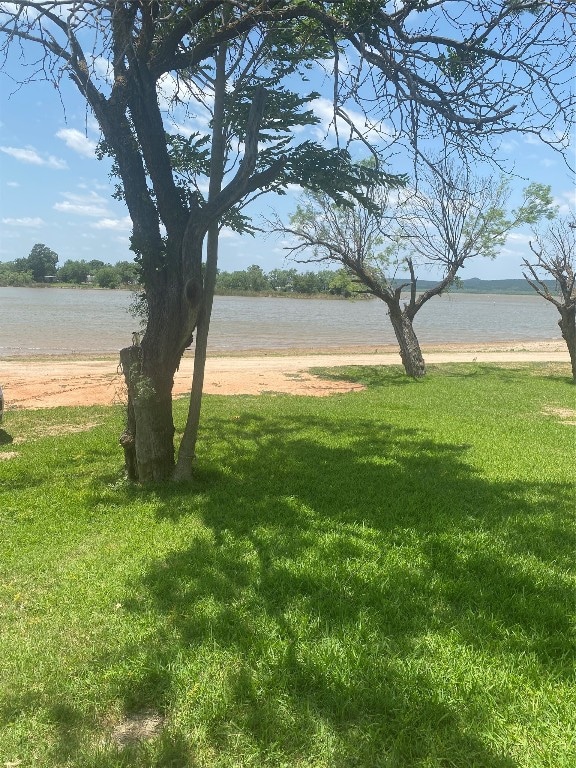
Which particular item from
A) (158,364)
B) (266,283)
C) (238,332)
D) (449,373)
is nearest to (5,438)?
(158,364)

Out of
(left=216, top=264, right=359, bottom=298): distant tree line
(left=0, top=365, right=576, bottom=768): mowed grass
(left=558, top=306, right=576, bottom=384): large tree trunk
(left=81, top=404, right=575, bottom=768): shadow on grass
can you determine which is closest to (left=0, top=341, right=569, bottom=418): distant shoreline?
(left=558, top=306, right=576, bottom=384): large tree trunk

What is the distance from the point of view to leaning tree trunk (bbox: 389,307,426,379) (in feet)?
61.6

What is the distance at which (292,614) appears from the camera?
374 centimetres

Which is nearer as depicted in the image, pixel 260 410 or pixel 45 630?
pixel 45 630

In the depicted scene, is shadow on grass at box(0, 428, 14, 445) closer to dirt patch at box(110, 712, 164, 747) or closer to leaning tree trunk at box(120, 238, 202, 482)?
leaning tree trunk at box(120, 238, 202, 482)

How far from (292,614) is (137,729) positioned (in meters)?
1.17

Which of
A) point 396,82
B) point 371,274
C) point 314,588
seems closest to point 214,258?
point 396,82

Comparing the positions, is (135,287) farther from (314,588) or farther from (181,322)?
(314,588)

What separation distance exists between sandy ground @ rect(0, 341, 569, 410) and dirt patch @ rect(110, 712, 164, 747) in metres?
6.51

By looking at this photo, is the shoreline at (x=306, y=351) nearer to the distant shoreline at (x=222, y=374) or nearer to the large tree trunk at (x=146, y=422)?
the distant shoreline at (x=222, y=374)

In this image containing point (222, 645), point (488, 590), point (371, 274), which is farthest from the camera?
point (371, 274)

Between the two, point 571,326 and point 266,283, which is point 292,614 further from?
point 266,283

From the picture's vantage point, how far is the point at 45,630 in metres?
3.71

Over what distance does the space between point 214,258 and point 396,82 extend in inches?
95.8
